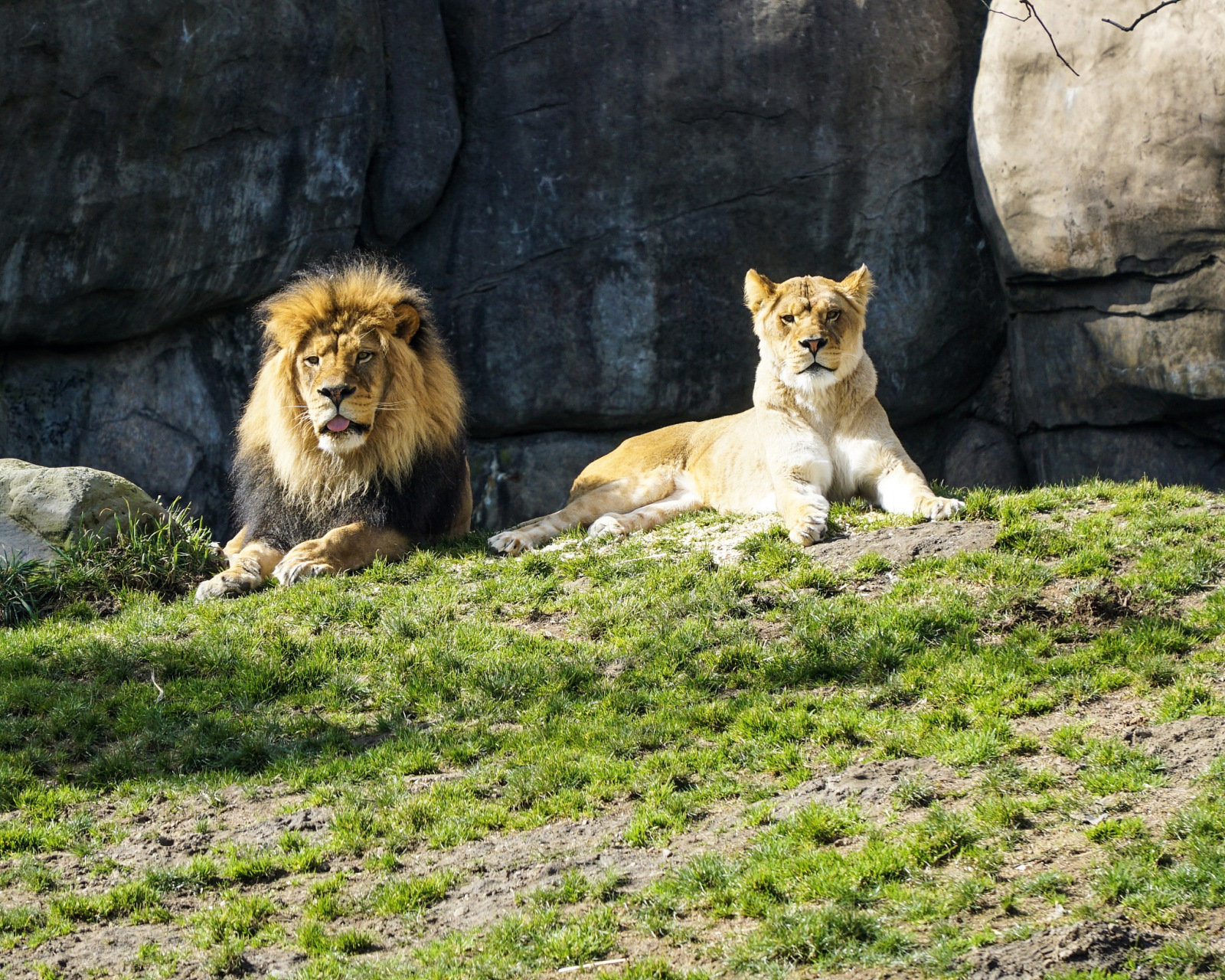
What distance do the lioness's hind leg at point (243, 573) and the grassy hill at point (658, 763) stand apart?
1.17ft

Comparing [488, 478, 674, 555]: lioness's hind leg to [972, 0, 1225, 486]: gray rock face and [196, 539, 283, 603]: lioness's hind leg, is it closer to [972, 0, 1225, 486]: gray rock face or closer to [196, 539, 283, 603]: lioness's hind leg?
[196, 539, 283, 603]: lioness's hind leg

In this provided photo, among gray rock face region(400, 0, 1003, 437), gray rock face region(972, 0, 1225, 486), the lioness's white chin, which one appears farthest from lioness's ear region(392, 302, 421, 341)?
gray rock face region(972, 0, 1225, 486)

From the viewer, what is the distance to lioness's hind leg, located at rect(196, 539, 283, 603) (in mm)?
8258

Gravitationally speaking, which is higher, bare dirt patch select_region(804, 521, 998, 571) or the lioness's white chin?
the lioness's white chin

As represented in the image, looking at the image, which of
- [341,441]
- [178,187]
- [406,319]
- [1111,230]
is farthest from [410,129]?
[1111,230]

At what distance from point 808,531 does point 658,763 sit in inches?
105

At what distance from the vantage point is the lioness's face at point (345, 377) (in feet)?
28.3

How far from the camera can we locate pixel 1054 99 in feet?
38.5

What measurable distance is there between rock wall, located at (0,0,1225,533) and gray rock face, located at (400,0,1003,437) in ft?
0.09

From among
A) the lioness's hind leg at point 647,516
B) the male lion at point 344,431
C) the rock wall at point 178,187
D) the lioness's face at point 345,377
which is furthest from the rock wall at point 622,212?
the lioness's face at point 345,377

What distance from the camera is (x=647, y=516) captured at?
376 inches

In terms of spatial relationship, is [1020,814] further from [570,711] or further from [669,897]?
[570,711]

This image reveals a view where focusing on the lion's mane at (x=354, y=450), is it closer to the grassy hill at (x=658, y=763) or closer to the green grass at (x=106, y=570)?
the green grass at (x=106, y=570)

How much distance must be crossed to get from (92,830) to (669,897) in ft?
8.15
